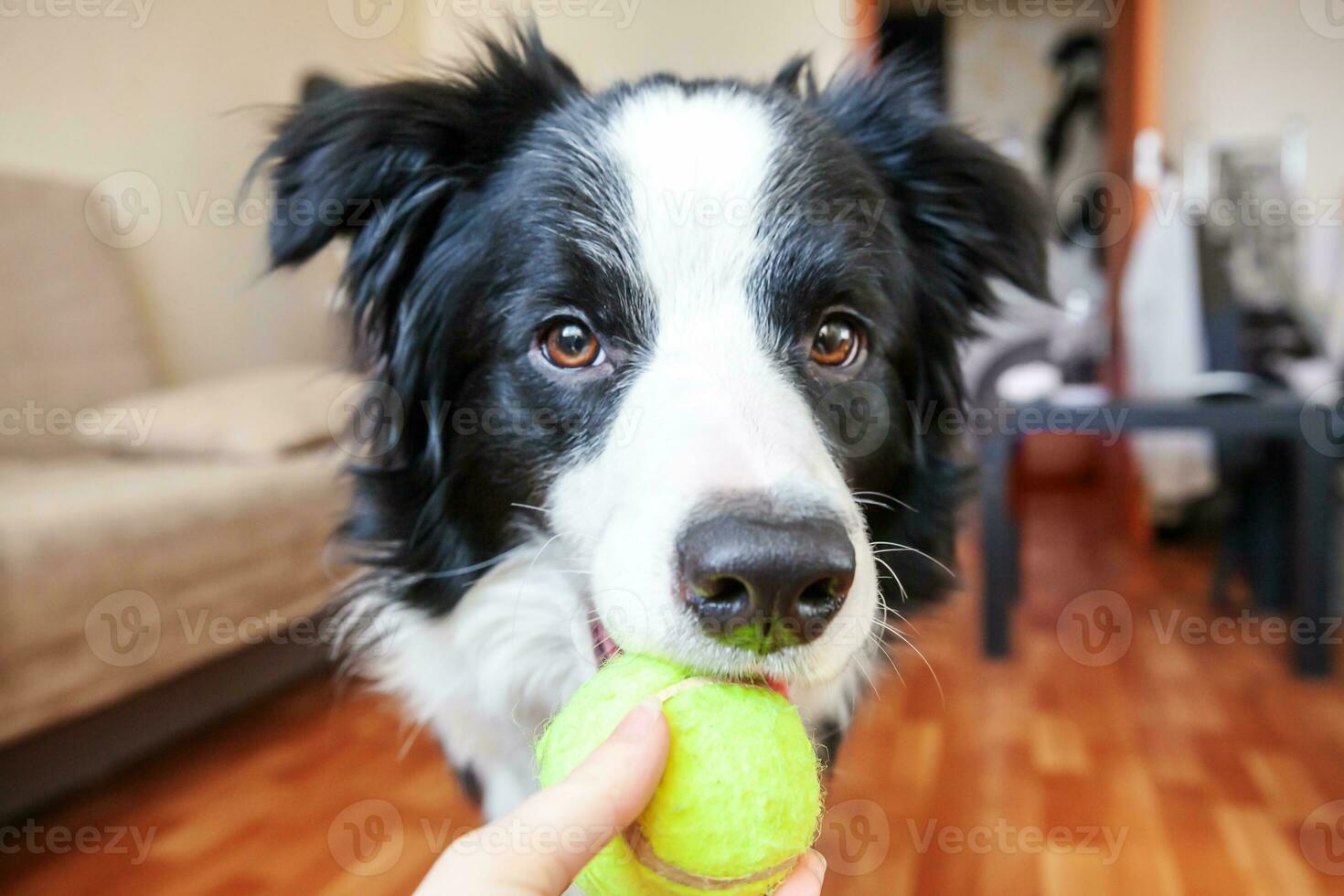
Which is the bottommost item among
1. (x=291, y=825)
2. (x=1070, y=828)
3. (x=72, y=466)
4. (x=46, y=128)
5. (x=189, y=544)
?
(x=1070, y=828)

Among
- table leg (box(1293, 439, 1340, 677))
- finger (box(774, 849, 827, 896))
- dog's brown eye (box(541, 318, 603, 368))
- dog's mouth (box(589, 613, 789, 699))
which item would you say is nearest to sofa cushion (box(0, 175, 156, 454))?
dog's brown eye (box(541, 318, 603, 368))

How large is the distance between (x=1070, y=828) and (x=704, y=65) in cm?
399

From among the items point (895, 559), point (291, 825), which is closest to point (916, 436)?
point (895, 559)

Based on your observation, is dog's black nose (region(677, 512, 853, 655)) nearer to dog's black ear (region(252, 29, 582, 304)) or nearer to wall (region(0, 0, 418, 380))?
dog's black ear (region(252, 29, 582, 304))

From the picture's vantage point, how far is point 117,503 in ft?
6.77

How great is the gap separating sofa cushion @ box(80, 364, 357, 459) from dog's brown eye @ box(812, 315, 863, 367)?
1590 millimetres

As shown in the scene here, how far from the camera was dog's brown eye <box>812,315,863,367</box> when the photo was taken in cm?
133

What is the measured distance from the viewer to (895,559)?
1531 millimetres

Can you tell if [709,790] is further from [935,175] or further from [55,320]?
[55,320]

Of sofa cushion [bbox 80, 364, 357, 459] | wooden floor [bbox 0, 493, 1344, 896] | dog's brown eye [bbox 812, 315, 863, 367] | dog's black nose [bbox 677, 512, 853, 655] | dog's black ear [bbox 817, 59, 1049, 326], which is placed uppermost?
dog's black ear [bbox 817, 59, 1049, 326]

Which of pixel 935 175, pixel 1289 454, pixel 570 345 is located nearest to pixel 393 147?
pixel 570 345

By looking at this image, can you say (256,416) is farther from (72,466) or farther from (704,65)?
(704,65)

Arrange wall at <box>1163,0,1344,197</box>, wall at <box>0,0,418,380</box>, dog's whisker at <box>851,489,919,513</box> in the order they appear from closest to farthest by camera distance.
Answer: dog's whisker at <box>851,489,919,513</box> → wall at <box>0,0,418,380</box> → wall at <box>1163,0,1344,197</box>

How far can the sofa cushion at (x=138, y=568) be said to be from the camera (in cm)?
184
